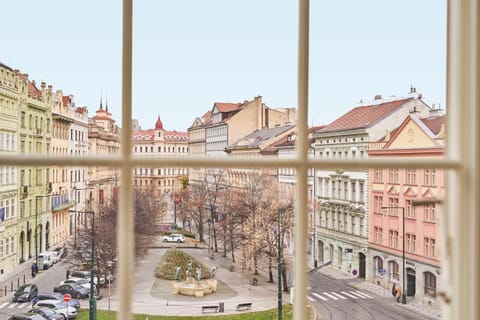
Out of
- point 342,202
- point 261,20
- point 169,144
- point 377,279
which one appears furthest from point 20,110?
point 377,279

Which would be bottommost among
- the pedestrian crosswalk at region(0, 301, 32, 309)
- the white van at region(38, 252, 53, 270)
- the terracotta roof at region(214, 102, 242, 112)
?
the pedestrian crosswalk at region(0, 301, 32, 309)

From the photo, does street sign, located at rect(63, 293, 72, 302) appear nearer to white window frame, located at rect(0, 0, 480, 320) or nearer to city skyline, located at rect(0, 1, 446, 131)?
white window frame, located at rect(0, 0, 480, 320)

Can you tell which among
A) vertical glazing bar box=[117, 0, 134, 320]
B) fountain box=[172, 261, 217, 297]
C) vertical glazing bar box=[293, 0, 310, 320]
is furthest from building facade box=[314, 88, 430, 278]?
vertical glazing bar box=[117, 0, 134, 320]

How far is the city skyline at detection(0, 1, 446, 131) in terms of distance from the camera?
94 centimetres

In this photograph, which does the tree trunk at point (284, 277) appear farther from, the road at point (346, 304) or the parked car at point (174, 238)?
the parked car at point (174, 238)

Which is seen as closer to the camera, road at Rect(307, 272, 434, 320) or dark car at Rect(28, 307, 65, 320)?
dark car at Rect(28, 307, 65, 320)

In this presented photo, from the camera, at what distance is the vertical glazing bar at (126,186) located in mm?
854

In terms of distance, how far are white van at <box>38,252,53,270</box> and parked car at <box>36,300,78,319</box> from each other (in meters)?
0.07

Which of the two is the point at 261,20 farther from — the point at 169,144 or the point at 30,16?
the point at 30,16

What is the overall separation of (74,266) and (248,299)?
1.14 feet

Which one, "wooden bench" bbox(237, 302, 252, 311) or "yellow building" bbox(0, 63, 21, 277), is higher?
"yellow building" bbox(0, 63, 21, 277)

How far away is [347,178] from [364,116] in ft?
0.44

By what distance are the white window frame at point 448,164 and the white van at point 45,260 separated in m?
0.19

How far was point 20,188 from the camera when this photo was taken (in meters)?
0.94
